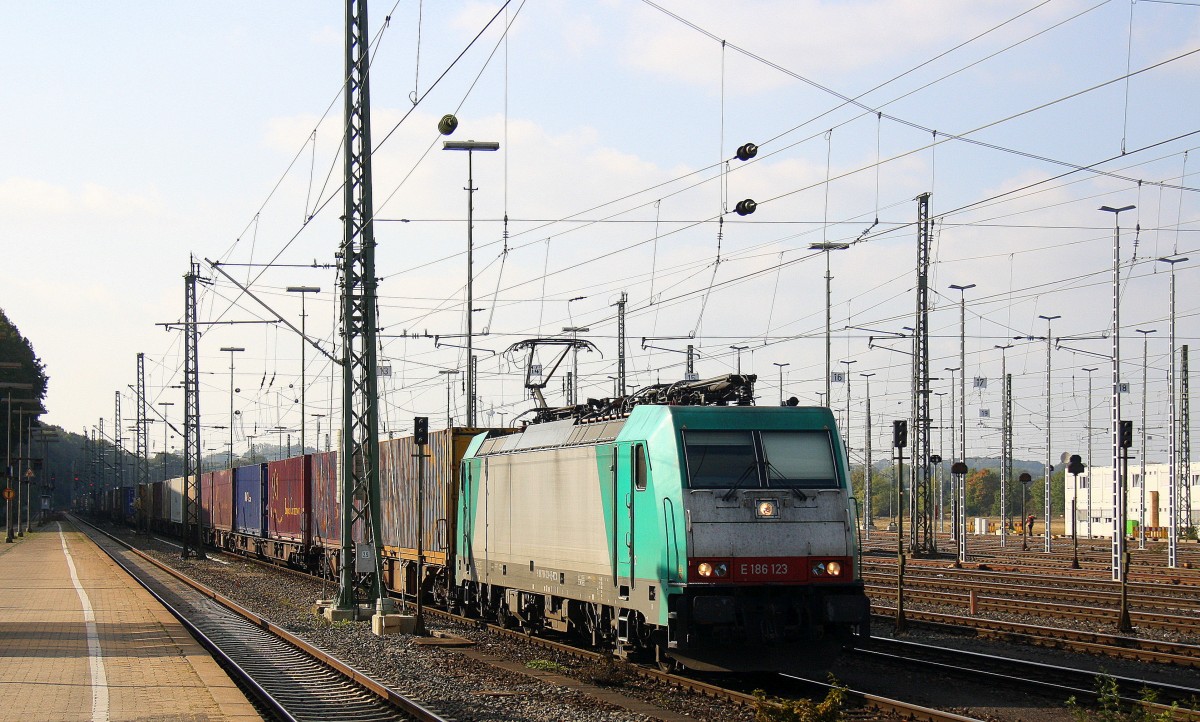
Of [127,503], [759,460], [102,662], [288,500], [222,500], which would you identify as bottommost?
[127,503]

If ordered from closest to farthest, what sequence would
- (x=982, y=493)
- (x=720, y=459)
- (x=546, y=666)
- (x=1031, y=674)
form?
(x=720, y=459) < (x=1031, y=674) < (x=546, y=666) < (x=982, y=493)

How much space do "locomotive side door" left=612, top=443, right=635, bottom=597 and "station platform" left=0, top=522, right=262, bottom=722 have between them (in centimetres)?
487

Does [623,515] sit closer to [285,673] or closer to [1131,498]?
[285,673]

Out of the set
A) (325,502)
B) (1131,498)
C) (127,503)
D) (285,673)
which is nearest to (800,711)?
(285,673)

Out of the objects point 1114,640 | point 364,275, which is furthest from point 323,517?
point 1114,640

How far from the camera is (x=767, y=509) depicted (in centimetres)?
1515

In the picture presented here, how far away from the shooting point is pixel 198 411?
4888 centimetres

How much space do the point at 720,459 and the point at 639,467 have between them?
44.9 inches

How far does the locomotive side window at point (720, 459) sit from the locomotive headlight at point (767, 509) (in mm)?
260

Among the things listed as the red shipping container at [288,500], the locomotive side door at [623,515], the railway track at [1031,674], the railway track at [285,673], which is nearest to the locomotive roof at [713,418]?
the locomotive side door at [623,515]

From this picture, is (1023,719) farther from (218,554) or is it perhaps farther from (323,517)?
(218,554)

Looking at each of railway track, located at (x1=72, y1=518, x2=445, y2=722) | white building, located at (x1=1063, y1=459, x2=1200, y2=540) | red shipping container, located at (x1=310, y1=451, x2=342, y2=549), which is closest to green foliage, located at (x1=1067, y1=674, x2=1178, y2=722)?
railway track, located at (x1=72, y1=518, x2=445, y2=722)

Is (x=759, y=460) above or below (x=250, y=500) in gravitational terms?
above

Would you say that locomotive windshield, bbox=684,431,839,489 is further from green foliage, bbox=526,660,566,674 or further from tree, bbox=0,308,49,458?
tree, bbox=0,308,49,458
